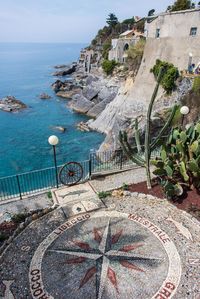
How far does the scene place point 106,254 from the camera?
745cm

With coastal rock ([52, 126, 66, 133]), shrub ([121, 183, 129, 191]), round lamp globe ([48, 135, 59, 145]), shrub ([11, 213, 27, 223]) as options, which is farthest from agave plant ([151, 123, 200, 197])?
coastal rock ([52, 126, 66, 133])

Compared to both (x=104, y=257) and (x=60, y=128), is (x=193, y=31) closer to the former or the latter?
(x=60, y=128)

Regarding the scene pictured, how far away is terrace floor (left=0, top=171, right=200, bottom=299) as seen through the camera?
647 centimetres

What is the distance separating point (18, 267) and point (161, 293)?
409 centimetres

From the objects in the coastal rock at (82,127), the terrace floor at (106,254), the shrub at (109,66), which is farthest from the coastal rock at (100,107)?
the terrace floor at (106,254)

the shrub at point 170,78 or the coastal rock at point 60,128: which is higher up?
the shrub at point 170,78

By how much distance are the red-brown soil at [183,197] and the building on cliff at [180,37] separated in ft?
60.7

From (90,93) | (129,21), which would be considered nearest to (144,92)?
(90,93)

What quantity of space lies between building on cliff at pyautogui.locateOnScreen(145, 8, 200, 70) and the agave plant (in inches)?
669

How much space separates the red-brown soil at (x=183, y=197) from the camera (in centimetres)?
923

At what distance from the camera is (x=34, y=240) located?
8078 mm

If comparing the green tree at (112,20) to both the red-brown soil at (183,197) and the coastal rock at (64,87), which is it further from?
the red-brown soil at (183,197)

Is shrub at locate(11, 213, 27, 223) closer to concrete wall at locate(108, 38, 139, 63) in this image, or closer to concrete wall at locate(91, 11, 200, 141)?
concrete wall at locate(91, 11, 200, 141)

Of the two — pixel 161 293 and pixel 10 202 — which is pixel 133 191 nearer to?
pixel 161 293
